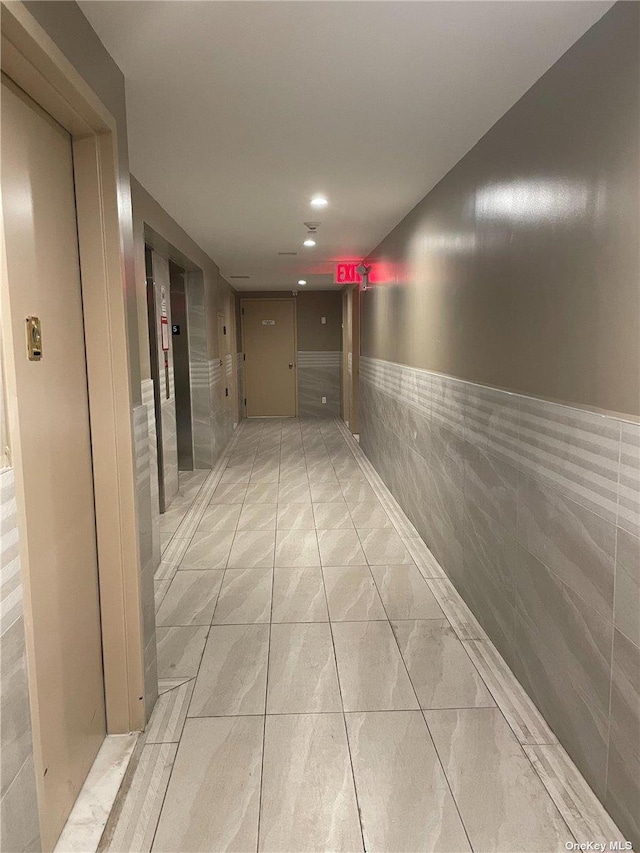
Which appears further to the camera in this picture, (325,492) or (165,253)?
(325,492)

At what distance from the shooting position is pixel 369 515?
4.92 m

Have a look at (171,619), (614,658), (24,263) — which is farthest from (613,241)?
(171,619)

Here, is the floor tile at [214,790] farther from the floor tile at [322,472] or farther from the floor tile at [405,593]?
the floor tile at [322,472]

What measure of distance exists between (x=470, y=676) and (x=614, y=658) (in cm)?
95

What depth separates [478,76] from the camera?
2.17 meters

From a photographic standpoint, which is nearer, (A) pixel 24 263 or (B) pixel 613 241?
(A) pixel 24 263

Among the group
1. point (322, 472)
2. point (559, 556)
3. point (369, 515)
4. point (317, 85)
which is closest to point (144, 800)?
point (559, 556)

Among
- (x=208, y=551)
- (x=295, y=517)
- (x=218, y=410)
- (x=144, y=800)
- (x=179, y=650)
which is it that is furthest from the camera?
(x=218, y=410)

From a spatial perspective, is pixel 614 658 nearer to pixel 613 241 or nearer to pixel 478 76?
pixel 613 241

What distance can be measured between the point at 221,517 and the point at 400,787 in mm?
3225

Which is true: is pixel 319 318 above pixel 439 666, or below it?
above

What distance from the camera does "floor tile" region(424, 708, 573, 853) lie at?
1.74 m

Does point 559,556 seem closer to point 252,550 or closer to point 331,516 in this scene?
point 252,550

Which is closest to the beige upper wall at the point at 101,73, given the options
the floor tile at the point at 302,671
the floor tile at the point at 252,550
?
the floor tile at the point at 302,671
